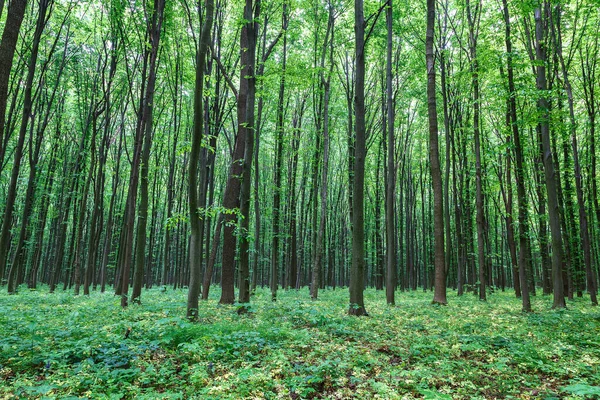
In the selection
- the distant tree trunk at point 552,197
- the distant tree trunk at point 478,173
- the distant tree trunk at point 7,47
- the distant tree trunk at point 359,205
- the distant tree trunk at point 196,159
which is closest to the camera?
the distant tree trunk at point 7,47

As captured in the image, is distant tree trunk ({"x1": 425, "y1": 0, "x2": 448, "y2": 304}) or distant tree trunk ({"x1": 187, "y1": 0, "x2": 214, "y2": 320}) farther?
distant tree trunk ({"x1": 425, "y1": 0, "x2": 448, "y2": 304})

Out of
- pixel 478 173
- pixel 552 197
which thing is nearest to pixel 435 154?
pixel 478 173

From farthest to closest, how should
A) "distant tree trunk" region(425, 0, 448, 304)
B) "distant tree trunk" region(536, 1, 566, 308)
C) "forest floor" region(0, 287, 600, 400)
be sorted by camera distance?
1. "distant tree trunk" region(425, 0, 448, 304)
2. "distant tree trunk" region(536, 1, 566, 308)
3. "forest floor" region(0, 287, 600, 400)

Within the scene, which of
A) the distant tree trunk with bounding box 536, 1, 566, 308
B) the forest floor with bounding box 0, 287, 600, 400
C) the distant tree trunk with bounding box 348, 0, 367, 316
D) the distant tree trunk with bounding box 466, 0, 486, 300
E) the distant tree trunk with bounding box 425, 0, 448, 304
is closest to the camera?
the forest floor with bounding box 0, 287, 600, 400

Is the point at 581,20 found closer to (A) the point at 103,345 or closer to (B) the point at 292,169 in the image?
(B) the point at 292,169

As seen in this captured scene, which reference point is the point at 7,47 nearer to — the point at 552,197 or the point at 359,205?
the point at 359,205

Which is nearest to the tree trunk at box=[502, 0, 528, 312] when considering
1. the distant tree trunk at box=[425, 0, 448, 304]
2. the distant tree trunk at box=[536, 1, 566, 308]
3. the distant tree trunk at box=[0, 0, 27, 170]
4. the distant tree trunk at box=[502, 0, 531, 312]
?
the distant tree trunk at box=[502, 0, 531, 312]

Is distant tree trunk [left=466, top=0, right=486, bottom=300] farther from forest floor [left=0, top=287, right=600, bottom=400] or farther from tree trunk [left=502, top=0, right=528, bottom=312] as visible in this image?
forest floor [left=0, top=287, right=600, bottom=400]

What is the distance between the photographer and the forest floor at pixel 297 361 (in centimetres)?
385

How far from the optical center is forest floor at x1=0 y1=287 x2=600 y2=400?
3854mm

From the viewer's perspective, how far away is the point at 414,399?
144 inches

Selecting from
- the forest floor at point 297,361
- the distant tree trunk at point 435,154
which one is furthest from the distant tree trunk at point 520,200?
the forest floor at point 297,361

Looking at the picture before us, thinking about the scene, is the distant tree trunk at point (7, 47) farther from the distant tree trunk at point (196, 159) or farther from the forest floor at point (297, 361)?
the forest floor at point (297, 361)

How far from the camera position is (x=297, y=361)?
4.96 meters
